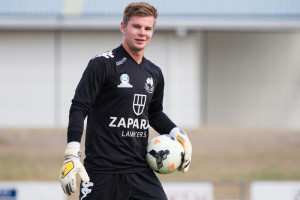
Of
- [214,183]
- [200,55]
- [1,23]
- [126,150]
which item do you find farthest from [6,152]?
[126,150]

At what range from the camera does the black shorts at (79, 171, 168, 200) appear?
5316mm

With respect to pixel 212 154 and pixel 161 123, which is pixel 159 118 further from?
pixel 212 154

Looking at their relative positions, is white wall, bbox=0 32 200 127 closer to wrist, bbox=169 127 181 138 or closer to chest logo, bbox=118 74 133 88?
wrist, bbox=169 127 181 138

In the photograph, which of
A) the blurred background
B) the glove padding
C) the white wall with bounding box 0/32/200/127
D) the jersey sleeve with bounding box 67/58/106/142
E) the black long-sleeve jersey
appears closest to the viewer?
the jersey sleeve with bounding box 67/58/106/142

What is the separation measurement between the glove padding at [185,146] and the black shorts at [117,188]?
1.37 feet

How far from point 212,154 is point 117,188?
12.4m

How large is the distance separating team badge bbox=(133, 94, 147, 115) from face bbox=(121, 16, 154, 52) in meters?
0.37

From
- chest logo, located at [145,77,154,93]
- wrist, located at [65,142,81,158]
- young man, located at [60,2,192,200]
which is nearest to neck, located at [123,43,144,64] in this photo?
young man, located at [60,2,192,200]

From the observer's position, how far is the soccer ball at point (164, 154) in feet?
18.1

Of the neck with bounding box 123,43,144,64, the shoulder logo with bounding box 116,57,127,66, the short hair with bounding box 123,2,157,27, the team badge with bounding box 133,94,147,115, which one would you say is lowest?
the team badge with bounding box 133,94,147,115

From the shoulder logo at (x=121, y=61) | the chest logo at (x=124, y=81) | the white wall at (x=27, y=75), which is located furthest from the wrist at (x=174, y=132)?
the white wall at (x=27, y=75)

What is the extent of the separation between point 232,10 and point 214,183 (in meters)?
10.3

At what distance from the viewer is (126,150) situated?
5.40 meters

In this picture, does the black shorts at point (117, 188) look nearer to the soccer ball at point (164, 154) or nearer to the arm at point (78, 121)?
the soccer ball at point (164, 154)
